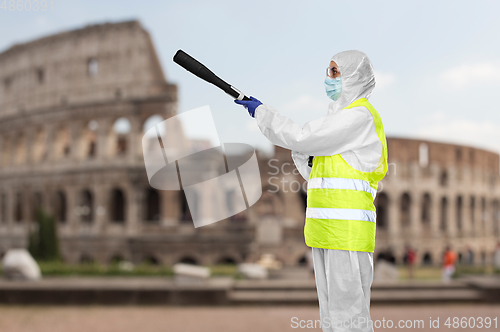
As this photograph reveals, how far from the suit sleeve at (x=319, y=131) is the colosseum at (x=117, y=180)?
20022 mm

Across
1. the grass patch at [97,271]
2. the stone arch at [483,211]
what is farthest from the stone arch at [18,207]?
the stone arch at [483,211]

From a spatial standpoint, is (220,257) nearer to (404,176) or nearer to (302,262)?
(302,262)

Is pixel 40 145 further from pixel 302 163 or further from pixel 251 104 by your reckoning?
pixel 251 104

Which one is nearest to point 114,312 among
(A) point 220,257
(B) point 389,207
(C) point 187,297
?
(C) point 187,297

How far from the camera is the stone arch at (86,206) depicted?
82.8 feet

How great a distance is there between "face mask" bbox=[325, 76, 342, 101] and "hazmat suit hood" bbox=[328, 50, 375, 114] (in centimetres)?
2

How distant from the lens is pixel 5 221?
28.8 meters

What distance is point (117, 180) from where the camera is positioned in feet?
81.4

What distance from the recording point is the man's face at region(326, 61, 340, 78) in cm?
255

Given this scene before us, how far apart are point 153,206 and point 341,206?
26.0 meters

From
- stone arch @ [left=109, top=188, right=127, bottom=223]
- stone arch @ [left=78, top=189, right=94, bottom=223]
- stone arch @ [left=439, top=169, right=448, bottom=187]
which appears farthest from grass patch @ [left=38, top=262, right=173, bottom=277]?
stone arch @ [left=439, top=169, right=448, bottom=187]

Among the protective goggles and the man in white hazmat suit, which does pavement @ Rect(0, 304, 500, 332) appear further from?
the protective goggles

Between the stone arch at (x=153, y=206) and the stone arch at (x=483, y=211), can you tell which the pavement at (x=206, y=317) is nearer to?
the stone arch at (x=153, y=206)

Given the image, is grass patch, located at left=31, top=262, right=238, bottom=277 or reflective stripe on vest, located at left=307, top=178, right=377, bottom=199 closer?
reflective stripe on vest, located at left=307, top=178, right=377, bottom=199
